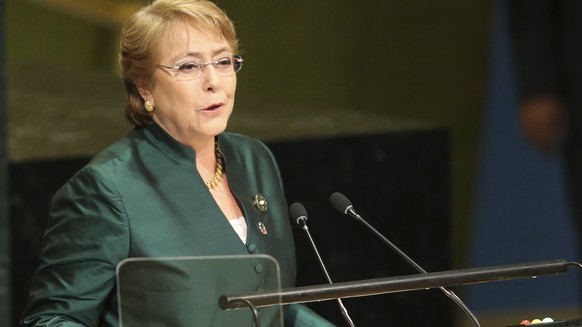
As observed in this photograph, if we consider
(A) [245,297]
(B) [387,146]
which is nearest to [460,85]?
(B) [387,146]

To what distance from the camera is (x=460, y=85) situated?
5.84m

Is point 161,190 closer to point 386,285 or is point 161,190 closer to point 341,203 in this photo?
point 341,203

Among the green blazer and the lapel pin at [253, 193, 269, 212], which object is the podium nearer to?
the green blazer

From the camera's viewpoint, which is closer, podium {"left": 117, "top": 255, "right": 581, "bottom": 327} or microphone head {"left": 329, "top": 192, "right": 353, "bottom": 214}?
podium {"left": 117, "top": 255, "right": 581, "bottom": 327}

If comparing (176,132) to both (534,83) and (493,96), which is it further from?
(493,96)

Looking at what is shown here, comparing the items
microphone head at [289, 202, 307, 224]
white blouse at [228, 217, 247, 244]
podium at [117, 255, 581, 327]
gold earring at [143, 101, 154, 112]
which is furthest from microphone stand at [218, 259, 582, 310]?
gold earring at [143, 101, 154, 112]

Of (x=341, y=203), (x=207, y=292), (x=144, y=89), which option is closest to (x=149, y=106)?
(x=144, y=89)

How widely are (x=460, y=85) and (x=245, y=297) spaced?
3.88 meters

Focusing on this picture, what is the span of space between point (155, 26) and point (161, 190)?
0.90 feet

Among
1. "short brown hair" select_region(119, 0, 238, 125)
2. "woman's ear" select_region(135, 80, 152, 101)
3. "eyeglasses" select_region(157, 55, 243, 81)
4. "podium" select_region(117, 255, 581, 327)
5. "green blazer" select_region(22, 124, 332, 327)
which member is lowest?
"podium" select_region(117, 255, 581, 327)

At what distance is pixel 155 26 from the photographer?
2.45 m

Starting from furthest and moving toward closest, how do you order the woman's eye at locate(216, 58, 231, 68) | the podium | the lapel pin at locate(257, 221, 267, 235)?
the lapel pin at locate(257, 221, 267, 235)
the woman's eye at locate(216, 58, 231, 68)
the podium

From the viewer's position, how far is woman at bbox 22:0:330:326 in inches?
93.8

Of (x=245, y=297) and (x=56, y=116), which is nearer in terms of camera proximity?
(x=245, y=297)
